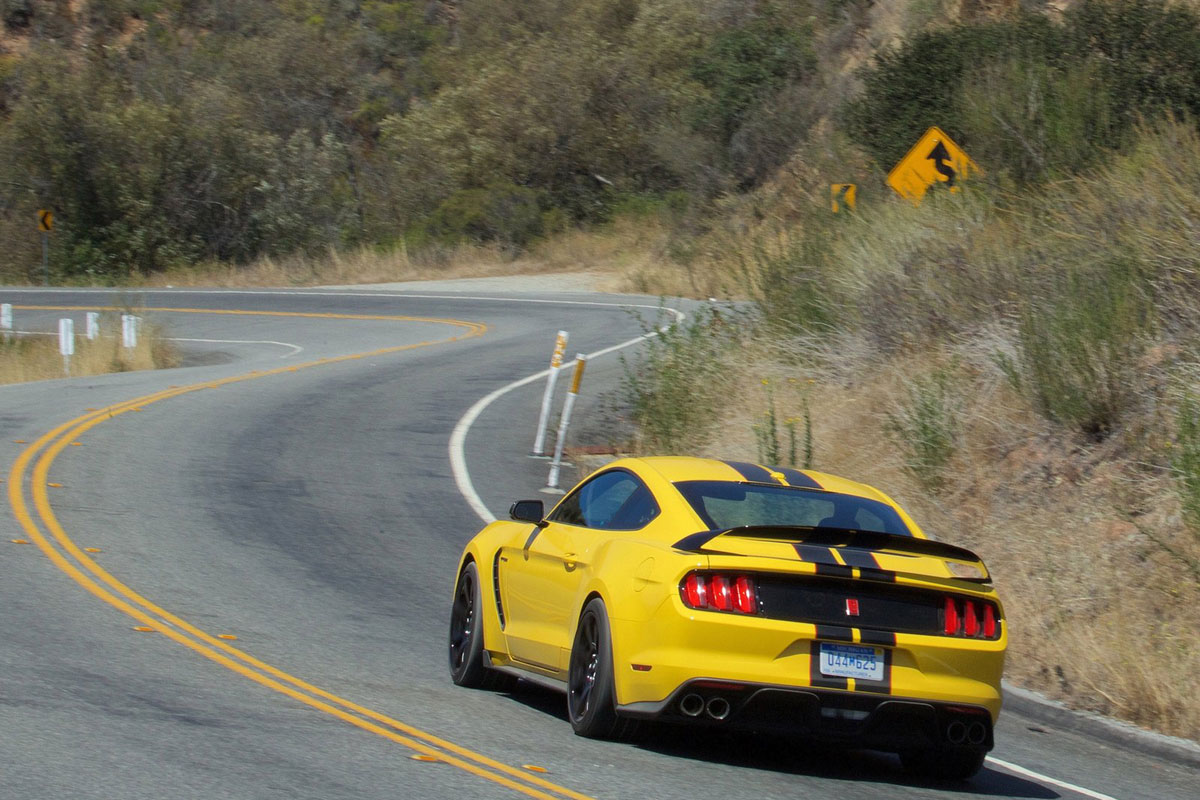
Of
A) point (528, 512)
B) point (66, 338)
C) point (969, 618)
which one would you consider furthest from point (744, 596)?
point (66, 338)

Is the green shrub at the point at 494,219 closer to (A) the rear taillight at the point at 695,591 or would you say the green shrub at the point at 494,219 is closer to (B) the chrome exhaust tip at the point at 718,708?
(A) the rear taillight at the point at 695,591

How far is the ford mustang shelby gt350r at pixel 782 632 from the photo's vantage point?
20.9ft

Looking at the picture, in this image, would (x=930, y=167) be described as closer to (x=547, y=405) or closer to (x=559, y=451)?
(x=547, y=405)

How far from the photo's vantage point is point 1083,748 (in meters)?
7.77

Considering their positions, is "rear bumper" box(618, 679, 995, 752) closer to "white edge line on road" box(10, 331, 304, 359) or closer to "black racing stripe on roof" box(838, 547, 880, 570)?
"black racing stripe on roof" box(838, 547, 880, 570)

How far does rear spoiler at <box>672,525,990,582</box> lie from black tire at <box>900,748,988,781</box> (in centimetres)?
80

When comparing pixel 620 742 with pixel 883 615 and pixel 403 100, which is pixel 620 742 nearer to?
pixel 883 615

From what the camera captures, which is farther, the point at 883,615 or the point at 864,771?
the point at 864,771

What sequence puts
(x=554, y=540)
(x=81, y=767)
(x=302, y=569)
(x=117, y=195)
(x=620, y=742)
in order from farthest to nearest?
(x=117, y=195)
(x=302, y=569)
(x=554, y=540)
(x=620, y=742)
(x=81, y=767)

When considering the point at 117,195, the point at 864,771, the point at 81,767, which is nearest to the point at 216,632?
the point at 81,767

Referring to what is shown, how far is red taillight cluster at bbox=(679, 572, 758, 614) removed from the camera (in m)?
6.44

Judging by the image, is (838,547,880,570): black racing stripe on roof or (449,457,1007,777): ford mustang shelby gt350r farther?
(838,547,880,570): black racing stripe on roof

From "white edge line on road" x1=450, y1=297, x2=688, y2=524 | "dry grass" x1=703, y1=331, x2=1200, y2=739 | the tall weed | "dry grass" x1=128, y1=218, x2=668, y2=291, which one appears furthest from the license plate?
"dry grass" x1=128, y1=218, x2=668, y2=291

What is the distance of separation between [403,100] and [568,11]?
8.92 metres
